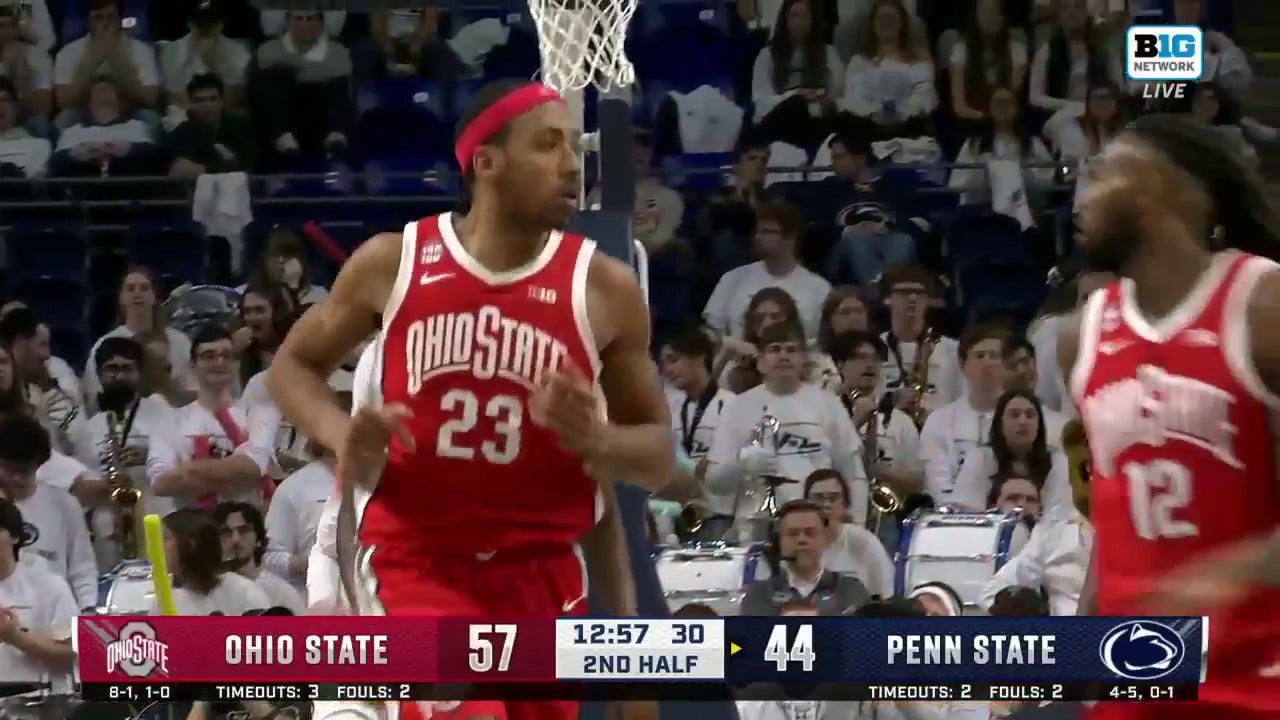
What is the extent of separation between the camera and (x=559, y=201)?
4.51m

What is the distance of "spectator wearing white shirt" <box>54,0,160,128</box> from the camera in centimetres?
1244

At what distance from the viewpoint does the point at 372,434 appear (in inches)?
163

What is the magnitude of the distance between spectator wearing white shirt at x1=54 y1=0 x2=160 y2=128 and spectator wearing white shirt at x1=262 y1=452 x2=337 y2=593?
15.0ft

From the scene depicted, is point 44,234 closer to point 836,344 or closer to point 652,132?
point 652,132

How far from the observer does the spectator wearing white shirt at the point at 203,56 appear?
12703 millimetres

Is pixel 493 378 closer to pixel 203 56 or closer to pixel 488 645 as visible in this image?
pixel 488 645

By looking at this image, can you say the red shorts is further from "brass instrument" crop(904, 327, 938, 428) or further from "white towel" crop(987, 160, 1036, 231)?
"white towel" crop(987, 160, 1036, 231)

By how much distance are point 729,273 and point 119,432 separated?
303cm

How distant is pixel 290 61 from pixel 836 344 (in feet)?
14.4

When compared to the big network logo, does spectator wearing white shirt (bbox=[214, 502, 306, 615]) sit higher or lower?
lower

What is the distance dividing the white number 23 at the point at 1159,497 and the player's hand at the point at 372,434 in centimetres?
136

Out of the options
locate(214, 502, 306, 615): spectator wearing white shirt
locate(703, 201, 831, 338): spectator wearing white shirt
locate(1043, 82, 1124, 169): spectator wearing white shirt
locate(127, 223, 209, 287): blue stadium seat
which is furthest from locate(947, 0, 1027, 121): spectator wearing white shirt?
locate(214, 502, 306, 615): spectator wearing white shirt

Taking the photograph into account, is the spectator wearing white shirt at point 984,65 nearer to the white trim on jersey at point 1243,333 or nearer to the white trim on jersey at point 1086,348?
the white trim on jersey at point 1086,348

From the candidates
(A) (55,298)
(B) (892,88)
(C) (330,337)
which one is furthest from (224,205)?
(C) (330,337)
